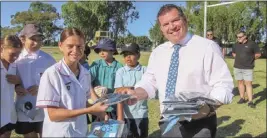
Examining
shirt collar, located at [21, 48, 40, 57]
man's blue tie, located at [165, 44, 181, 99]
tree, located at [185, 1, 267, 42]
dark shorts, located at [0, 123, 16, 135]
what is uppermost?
tree, located at [185, 1, 267, 42]

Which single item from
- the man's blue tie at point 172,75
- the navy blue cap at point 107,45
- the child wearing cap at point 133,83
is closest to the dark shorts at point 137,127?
the child wearing cap at point 133,83

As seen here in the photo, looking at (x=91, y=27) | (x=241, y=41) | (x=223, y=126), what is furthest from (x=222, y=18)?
(x=223, y=126)

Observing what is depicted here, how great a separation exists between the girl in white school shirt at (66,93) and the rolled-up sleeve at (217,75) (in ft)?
2.56

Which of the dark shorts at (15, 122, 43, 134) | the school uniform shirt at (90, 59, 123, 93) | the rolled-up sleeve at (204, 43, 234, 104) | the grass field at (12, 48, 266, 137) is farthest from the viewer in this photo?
the grass field at (12, 48, 266, 137)

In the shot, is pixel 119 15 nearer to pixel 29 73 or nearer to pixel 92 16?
pixel 92 16

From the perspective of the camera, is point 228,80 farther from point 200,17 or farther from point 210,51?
point 200,17

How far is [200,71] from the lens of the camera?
7.72 feet

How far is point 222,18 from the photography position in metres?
39.3

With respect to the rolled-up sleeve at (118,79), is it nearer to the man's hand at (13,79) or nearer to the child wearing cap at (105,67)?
the child wearing cap at (105,67)

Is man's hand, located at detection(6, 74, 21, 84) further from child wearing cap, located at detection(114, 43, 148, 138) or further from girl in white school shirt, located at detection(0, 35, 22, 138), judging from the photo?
child wearing cap, located at detection(114, 43, 148, 138)

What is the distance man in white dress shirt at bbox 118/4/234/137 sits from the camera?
2268mm

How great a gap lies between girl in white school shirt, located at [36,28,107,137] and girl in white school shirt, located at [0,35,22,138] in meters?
1.06

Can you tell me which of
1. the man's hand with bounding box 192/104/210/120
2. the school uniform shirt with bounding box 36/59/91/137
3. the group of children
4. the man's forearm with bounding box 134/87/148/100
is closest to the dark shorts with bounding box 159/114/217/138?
the man's hand with bounding box 192/104/210/120

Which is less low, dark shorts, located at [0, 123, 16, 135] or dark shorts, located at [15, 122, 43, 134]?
dark shorts, located at [0, 123, 16, 135]
